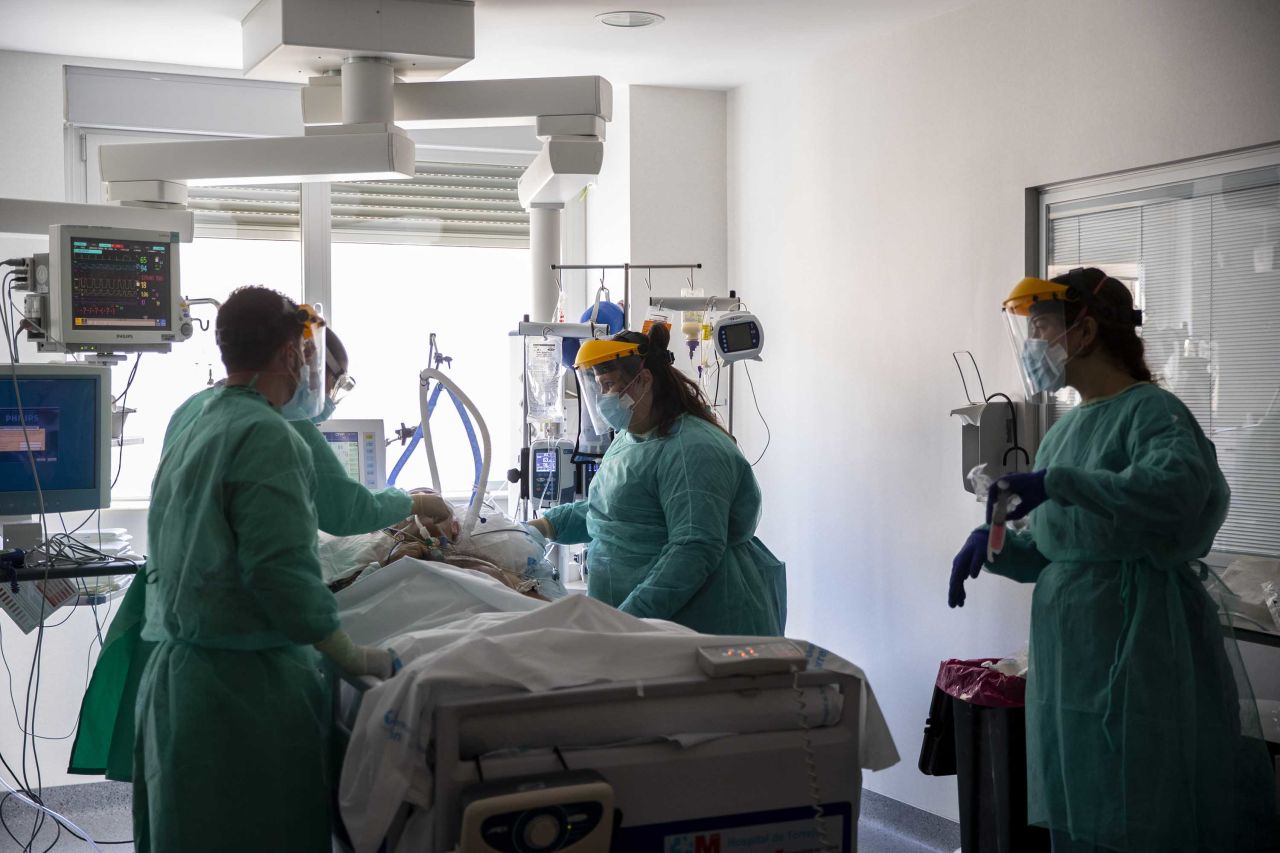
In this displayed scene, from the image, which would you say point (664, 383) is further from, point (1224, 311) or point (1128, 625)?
point (1224, 311)

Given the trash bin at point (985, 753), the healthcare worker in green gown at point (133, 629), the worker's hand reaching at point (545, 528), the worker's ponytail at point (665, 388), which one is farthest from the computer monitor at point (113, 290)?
the trash bin at point (985, 753)

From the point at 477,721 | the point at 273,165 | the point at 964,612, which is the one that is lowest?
the point at 964,612

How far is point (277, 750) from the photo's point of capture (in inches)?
77.7

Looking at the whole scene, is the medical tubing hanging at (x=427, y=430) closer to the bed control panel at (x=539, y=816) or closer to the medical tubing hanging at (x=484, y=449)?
the medical tubing hanging at (x=484, y=449)

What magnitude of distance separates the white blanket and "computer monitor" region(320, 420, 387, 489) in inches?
67.8

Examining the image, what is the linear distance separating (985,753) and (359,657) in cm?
177

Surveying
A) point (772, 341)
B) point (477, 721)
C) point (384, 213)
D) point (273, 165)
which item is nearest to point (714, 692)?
point (477, 721)

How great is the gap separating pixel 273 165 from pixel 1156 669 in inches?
96.1

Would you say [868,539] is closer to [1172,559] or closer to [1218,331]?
[1218,331]

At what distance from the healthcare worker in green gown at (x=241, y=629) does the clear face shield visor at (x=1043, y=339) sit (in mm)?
1433

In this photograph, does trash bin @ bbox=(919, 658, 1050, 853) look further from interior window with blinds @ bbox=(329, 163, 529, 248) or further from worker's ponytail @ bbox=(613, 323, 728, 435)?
interior window with blinds @ bbox=(329, 163, 529, 248)

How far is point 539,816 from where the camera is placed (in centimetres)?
153

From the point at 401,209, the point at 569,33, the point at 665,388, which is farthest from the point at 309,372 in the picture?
the point at 401,209

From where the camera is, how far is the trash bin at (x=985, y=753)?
2873 millimetres
